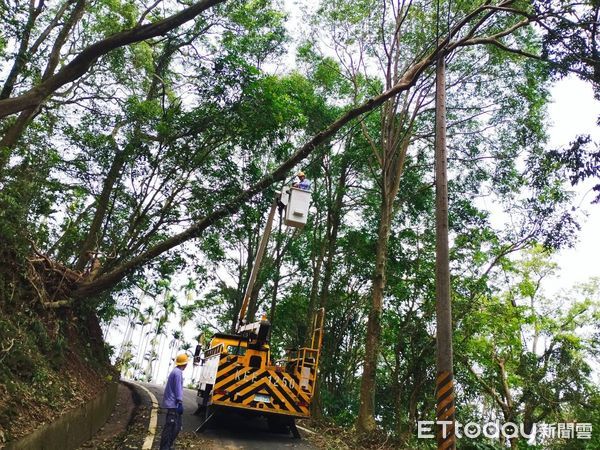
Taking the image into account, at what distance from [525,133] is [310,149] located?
25.7 ft

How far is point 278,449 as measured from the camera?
853 cm

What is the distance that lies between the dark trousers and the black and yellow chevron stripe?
2.17 metres

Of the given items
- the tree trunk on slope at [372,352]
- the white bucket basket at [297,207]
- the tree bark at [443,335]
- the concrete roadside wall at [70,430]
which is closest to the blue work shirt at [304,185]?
the white bucket basket at [297,207]

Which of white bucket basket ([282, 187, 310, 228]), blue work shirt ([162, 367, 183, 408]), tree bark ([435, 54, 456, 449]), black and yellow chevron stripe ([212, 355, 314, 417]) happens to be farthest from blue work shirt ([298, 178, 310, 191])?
blue work shirt ([162, 367, 183, 408])

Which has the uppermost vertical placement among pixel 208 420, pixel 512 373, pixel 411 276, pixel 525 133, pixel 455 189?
pixel 525 133

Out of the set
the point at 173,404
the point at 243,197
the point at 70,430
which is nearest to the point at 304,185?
the point at 243,197

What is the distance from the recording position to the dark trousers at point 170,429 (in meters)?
6.91

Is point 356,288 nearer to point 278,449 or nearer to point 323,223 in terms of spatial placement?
point 323,223

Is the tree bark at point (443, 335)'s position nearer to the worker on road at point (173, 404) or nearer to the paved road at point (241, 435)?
the paved road at point (241, 435)

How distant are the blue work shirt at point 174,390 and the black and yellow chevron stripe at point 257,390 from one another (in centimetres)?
208

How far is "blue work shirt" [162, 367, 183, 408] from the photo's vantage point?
23.5ft

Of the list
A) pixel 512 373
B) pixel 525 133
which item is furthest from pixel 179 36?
pixel 512 373

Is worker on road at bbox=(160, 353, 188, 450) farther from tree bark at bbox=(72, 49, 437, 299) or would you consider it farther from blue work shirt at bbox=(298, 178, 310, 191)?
blue work shirt at bbox=(298, 178, 310, 191)

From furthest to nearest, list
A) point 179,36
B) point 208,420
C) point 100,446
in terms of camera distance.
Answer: point 179,36 → point 208,420 → point 100,446
